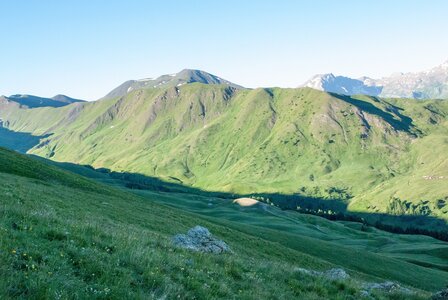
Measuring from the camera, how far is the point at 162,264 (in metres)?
13.6

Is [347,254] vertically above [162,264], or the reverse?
[162,264]

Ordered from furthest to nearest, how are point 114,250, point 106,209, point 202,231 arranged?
point 106,209
point 202,231
point 114,250

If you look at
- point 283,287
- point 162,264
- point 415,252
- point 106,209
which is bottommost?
point 415,252

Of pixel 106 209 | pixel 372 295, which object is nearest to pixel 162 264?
pixel 372 295

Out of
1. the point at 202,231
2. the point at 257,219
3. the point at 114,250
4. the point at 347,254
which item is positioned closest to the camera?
the point at 114,250

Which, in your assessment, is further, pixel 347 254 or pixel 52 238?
pixel 347 254

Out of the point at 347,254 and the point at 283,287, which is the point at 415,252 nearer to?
the point at 347,254

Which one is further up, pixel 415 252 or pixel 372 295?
pixel 372 295

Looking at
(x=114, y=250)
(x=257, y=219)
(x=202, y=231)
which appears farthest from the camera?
(x=257, y=219)

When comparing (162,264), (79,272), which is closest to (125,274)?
Answer: (79,272)

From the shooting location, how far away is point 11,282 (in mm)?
9055

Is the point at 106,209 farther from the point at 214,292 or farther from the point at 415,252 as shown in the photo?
the point at 415,252

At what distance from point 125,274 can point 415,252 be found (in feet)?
382

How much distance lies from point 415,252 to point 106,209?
317 feet
